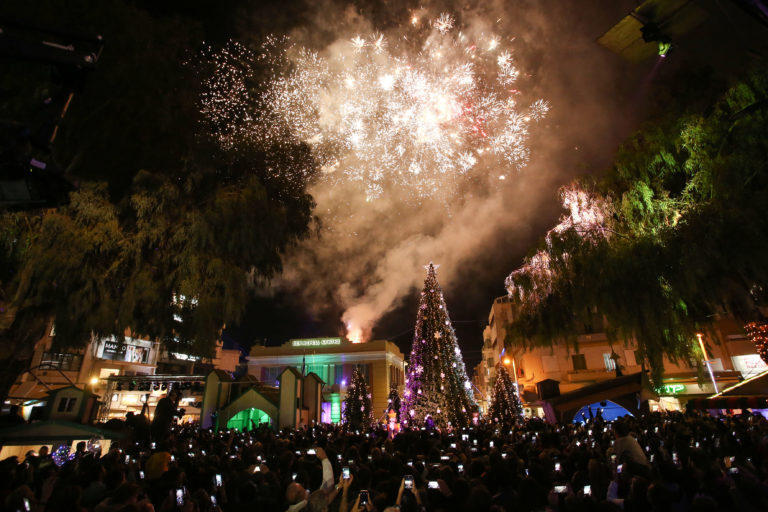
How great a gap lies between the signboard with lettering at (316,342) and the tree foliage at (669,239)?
41165 millimetres

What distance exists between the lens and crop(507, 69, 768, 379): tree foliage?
9578 millimetres

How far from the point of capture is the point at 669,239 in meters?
11.7

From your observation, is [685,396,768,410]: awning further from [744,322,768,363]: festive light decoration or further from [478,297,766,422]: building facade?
[744,322,768,363]: festive light decoration

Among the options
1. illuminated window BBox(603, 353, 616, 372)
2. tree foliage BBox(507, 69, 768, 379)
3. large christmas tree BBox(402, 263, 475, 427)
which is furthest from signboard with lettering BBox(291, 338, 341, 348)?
tree foliage BBox(507, 69, 768, 379)

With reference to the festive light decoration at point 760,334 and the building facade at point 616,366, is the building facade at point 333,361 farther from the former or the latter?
the festive light decoration at point 760,334

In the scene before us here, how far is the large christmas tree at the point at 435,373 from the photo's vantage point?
17594 millimetres

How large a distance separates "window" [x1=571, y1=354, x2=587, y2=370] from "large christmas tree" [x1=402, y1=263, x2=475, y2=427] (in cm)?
1680

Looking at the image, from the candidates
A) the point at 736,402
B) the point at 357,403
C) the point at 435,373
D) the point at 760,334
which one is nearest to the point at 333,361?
the point at 357,403

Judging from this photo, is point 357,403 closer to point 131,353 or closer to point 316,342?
point 316,342

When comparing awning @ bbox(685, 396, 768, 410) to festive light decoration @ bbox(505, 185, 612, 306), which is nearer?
awning @ bbox(685, 396, 768, 410)

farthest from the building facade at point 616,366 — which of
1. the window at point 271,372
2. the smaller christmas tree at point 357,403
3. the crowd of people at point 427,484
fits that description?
the window at point 271,372

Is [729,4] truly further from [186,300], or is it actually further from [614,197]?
[186,300]

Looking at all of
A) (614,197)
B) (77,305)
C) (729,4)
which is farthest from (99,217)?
(614,197)

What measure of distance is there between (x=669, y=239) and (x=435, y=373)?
10.9 metres
